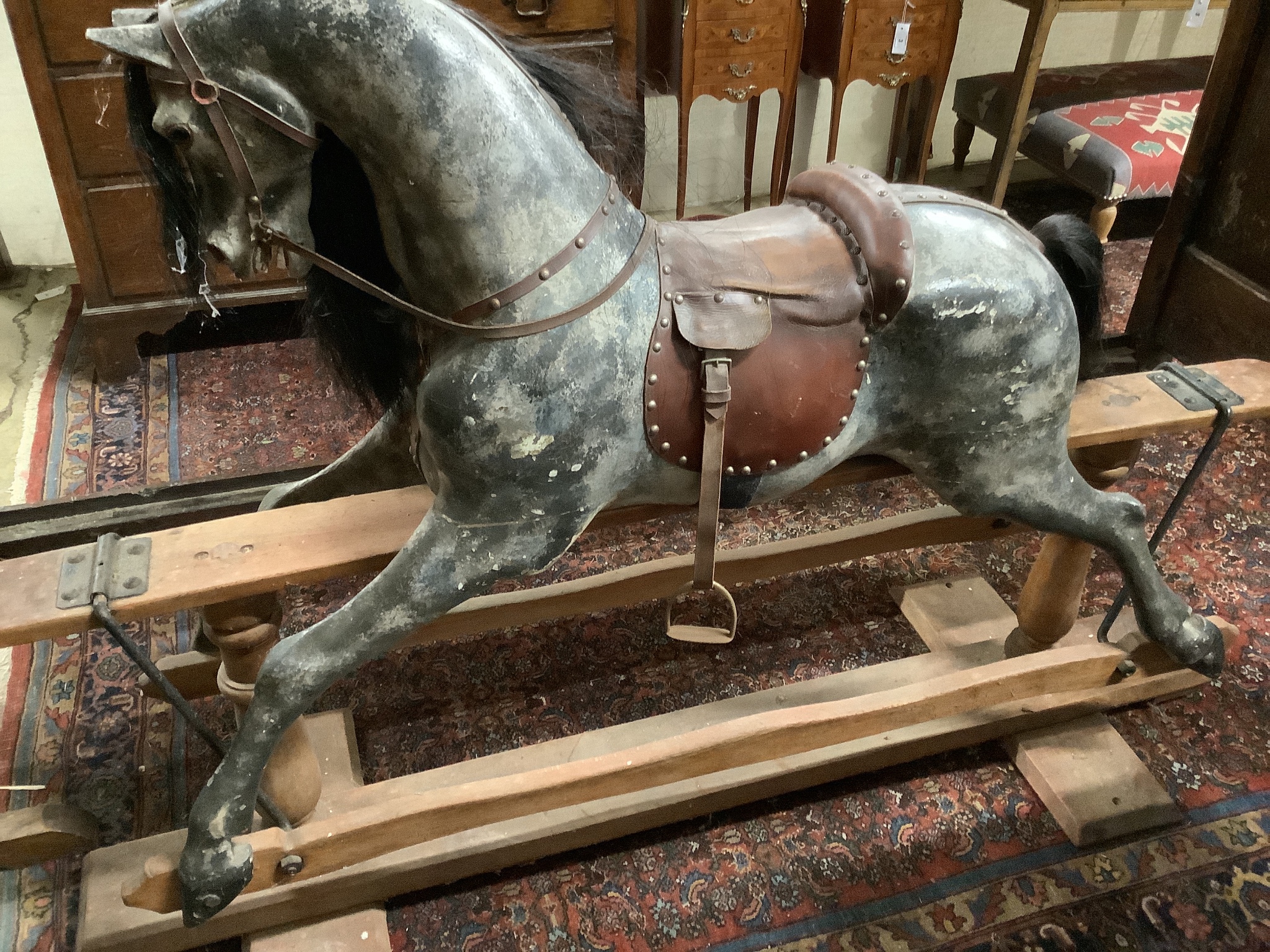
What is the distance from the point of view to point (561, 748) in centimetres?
152

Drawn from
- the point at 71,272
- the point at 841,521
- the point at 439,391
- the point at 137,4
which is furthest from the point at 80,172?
the point at 841,521

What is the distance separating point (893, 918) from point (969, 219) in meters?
1.02

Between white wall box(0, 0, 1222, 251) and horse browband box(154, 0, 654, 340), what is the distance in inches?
79.0

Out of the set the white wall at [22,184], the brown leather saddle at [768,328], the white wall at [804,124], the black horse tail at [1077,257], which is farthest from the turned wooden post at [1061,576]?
the white wall at [22,184]

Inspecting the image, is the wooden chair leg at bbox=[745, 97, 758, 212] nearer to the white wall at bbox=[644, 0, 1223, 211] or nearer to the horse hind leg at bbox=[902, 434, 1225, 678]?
the white wall at bbox=[644, 0, 1223, 211]

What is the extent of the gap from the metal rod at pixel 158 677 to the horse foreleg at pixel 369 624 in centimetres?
7

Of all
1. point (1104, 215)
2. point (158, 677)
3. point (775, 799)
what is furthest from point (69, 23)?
point (1104, 215)

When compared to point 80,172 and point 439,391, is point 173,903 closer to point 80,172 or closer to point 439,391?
point 439,391

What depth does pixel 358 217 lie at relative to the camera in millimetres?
1000

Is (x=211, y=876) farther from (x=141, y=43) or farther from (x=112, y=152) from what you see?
→ (x=112, y=152)

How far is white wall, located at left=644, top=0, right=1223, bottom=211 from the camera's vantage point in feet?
11.0

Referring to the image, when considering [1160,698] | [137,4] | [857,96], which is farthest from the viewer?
[857,96]

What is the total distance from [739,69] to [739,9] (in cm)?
16

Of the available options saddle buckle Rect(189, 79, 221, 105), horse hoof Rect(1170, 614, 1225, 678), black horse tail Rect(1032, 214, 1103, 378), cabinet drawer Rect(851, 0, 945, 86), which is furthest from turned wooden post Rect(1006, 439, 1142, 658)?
cabinet drawer Rect(851, 0, 945, 86)
